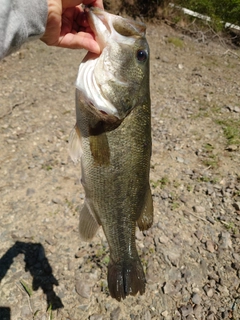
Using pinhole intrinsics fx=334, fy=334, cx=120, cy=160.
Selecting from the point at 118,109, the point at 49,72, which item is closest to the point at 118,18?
the point at 118,109

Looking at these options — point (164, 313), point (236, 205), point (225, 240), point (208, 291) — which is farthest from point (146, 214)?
point (236, 205)

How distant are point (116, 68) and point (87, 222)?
952 millimetres

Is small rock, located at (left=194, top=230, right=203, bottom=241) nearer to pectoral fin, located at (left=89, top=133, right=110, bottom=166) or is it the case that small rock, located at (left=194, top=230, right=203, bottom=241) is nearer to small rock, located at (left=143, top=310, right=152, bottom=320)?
small rock, located at (left=143, top=310, right=152, bottom=320)

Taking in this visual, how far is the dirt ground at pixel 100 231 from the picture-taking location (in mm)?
2943

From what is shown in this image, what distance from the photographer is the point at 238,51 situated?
9961mm

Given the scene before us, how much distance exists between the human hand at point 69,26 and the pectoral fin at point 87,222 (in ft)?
3.14

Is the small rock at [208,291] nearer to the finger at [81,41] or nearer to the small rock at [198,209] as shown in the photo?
the small rock at [198,209]

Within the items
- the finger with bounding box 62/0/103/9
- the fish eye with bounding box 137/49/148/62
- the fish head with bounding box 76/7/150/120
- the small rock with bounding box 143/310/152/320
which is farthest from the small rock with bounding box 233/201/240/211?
the finger with bounding box 62/0/103/9

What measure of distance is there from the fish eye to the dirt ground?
80.0 inches

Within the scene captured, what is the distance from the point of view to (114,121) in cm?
189

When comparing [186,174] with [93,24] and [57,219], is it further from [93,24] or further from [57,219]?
[93,24]

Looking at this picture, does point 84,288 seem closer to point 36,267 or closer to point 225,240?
point 36,267

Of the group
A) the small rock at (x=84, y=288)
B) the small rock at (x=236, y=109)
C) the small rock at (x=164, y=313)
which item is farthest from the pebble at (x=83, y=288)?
the small rock at (x=236, y=109)

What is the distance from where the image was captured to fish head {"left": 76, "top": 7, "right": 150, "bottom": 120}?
181 cm
